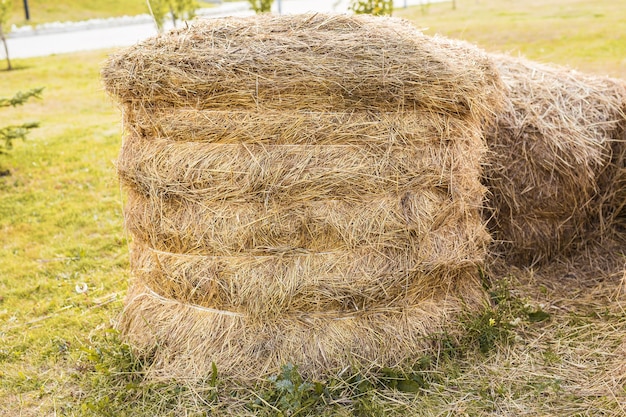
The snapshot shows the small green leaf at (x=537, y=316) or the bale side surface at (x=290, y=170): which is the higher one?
the bale side surface at (x=290, y=170)

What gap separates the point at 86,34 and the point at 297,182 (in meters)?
21.9

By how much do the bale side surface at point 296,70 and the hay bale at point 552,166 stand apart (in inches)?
42.9

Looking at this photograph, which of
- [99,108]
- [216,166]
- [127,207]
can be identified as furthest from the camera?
[99,108]

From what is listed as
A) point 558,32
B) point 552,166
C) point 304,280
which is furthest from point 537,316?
point 558,32

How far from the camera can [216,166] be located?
144 inches

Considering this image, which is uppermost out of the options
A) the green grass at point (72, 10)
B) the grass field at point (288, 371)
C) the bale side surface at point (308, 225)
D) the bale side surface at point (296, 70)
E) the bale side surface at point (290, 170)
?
the green grass at point (72, 10)

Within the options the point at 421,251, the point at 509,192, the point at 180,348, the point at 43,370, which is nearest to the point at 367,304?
the point at 421,251

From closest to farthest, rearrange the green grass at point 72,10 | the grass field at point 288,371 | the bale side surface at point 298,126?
the grass field at point 288,371
the bale side surface at point 298,126
the green grass at point 72,10

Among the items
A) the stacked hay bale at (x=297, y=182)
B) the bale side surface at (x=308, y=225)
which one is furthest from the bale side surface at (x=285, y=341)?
the bale side surface at (x=308, y=225)

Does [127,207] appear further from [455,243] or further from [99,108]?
[99,108]

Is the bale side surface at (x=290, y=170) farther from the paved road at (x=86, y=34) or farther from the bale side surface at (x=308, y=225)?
the paved road at (x=86, y=34)

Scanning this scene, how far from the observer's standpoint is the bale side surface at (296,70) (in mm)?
3523

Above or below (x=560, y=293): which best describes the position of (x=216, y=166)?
above

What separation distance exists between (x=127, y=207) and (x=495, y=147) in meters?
2.75
